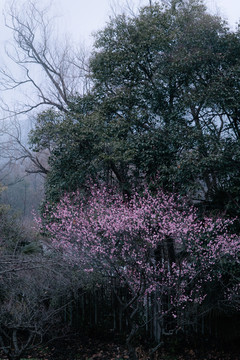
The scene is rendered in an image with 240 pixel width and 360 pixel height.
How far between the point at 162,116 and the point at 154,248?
11.9 feet

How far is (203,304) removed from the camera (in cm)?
757

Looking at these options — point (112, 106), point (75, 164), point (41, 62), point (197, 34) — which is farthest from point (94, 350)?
point (41, 62)

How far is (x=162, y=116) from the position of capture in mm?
8531

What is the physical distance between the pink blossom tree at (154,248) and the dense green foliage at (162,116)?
0.80 m

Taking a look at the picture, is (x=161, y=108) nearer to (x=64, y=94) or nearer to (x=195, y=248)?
(x=195, y=248)

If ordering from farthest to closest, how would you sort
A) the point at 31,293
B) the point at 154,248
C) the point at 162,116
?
1. the point at 162,116
2. the point at 31,293
3. the point at 154,248

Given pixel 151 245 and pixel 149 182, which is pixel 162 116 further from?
pixel 151 245

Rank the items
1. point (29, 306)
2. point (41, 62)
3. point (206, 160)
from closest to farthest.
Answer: point (29, 306) < point (206, 160) < point (41, 62)

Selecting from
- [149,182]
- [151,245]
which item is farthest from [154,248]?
[149,182]

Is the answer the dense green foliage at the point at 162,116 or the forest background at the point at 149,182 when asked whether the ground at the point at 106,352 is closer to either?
the forest background at the point at 149,182

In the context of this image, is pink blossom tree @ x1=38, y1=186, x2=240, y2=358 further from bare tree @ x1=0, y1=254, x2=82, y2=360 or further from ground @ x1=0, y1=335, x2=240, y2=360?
ground @ x1=0, y1=335, x2=240, y2=360

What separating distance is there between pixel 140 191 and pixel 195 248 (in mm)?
1971

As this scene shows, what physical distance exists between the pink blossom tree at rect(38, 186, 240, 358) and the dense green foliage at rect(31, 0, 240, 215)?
0.80 meters

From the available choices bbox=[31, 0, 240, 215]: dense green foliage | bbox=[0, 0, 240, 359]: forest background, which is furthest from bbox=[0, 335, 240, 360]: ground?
bbox=[31, 0, 240, 215]: dense green foliage
